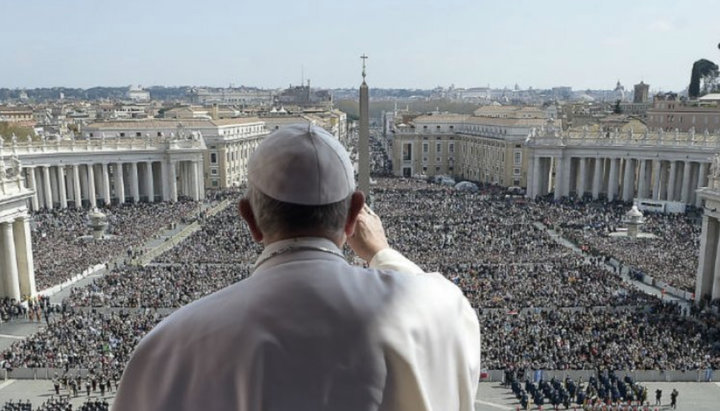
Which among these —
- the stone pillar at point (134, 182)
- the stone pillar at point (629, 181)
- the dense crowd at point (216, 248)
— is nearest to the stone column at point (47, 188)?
the stone pillar at point (134, 182)

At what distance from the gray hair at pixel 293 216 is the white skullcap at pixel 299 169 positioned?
0.8 inches

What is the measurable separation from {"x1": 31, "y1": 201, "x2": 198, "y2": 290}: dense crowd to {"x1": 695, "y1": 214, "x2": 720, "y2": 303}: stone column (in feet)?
109

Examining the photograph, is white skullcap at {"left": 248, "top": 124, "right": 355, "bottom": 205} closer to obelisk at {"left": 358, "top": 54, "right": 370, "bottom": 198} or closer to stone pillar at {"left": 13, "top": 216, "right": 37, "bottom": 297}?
obelisk at {"left": 358, "top": 54, "right": 370, "bottom": 198}

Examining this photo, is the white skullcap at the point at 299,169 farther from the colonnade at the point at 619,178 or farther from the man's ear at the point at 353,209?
the colonnade at the point at 619,178

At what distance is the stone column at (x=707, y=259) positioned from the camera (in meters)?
32.3

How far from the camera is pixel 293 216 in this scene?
6.93ft

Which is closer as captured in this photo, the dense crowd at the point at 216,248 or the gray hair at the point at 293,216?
the gray hair at the point at 293,216

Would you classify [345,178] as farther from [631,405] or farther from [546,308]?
[546,308]

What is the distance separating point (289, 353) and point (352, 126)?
Answer: 647ft

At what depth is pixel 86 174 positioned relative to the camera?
63.6m

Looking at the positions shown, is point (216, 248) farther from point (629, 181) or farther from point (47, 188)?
point (629, 181)

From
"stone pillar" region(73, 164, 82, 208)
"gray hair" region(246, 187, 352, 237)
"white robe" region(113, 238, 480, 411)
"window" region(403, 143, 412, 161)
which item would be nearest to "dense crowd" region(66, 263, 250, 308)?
"gray hair" region(246, 187, 352, 237)

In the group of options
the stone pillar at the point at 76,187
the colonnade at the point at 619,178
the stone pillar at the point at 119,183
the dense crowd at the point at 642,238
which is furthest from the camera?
the stone pillar at the point at 119,183

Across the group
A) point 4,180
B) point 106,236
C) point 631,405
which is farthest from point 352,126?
point 631,405
